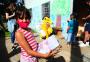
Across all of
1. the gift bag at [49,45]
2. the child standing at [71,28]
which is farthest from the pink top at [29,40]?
the child standing at [71,28]

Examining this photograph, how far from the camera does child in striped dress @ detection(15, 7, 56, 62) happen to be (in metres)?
3.77

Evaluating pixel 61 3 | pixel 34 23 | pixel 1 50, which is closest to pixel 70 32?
pixel 61 3

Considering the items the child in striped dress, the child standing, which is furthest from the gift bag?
the child standing

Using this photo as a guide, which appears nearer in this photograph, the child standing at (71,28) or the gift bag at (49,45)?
the gift bag at (49,45)

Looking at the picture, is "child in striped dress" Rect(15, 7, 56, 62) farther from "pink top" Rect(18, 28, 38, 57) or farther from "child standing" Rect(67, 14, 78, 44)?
"child standing" Rect(67, 14, 78, 44)

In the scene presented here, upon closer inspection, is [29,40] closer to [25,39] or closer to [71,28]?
[25,39]

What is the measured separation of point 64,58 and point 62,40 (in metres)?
3.62

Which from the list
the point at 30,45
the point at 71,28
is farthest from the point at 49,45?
the point at 71,28

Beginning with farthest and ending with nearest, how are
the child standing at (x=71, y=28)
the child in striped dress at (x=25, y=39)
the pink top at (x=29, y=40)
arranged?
the child standing at (x=71, y=28)
the pink top at (x=29, y=40)
the child in striped dress at (x=25, y=39)

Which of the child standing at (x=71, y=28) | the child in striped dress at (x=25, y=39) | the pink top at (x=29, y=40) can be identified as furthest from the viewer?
the child standing at (x=71, y=28)

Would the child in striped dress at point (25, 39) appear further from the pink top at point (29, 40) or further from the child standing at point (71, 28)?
the child standing at point (71, 28)

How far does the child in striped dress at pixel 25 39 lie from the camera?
148 inches

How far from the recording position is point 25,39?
3.87m

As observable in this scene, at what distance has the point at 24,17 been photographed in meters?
3.90
